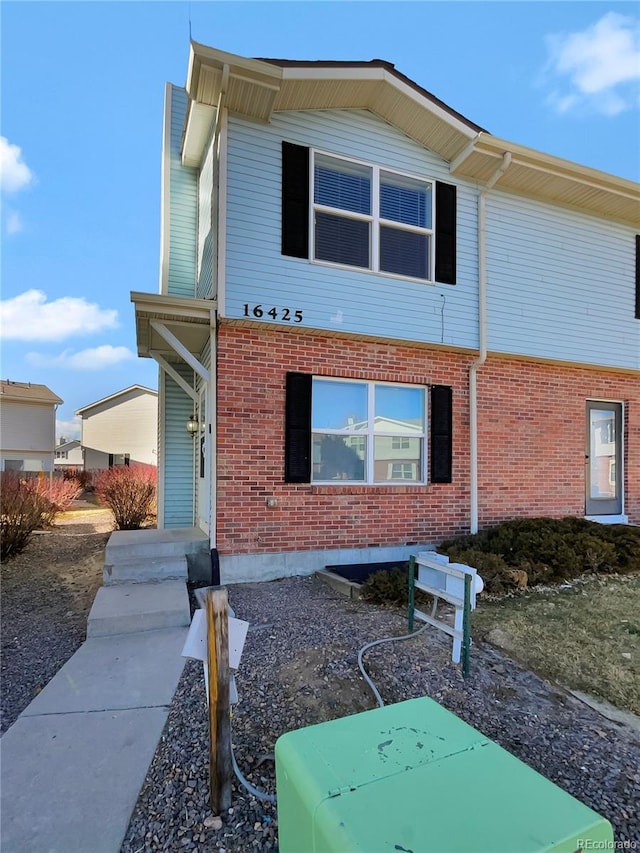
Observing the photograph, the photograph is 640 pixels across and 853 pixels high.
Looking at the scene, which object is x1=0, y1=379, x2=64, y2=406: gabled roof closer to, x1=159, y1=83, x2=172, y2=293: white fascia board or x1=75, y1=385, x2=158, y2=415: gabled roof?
x1=75, y1=385, x2=158, y2=415: gabled roof

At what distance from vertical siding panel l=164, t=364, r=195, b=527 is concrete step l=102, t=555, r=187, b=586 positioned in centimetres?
210

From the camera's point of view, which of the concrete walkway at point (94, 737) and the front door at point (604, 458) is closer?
the concrete walkway at point (94, 737)

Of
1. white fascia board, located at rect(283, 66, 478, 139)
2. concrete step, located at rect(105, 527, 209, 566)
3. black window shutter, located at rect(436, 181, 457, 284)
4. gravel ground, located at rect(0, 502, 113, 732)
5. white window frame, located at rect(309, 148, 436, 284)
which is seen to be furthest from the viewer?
black window shutter, located at rect(436, 181, 457, 284)

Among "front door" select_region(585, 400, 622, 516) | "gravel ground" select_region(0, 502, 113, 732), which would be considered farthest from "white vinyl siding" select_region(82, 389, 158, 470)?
"front door" select_region(585, 400, 622, 516)

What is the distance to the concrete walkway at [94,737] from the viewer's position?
6.70ft

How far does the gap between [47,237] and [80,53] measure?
1024cm

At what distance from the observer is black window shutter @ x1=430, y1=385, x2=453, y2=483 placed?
672 cm

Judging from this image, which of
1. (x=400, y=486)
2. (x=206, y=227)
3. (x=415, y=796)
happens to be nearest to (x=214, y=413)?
(x=400, y=486)

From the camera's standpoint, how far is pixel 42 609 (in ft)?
17.2

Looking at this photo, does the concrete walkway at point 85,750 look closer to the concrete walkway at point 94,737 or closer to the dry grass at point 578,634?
the concrete walkway at point 94,737

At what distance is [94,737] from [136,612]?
175cm

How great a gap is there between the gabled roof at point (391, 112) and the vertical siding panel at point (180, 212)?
0.28 metres

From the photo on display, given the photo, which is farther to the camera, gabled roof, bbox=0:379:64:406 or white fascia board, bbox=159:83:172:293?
gabled roof, bbox=0:379:64:406

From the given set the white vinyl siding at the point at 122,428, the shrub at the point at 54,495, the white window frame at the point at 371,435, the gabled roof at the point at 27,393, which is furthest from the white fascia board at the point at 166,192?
the white vinyl siding at the point at 122,428
